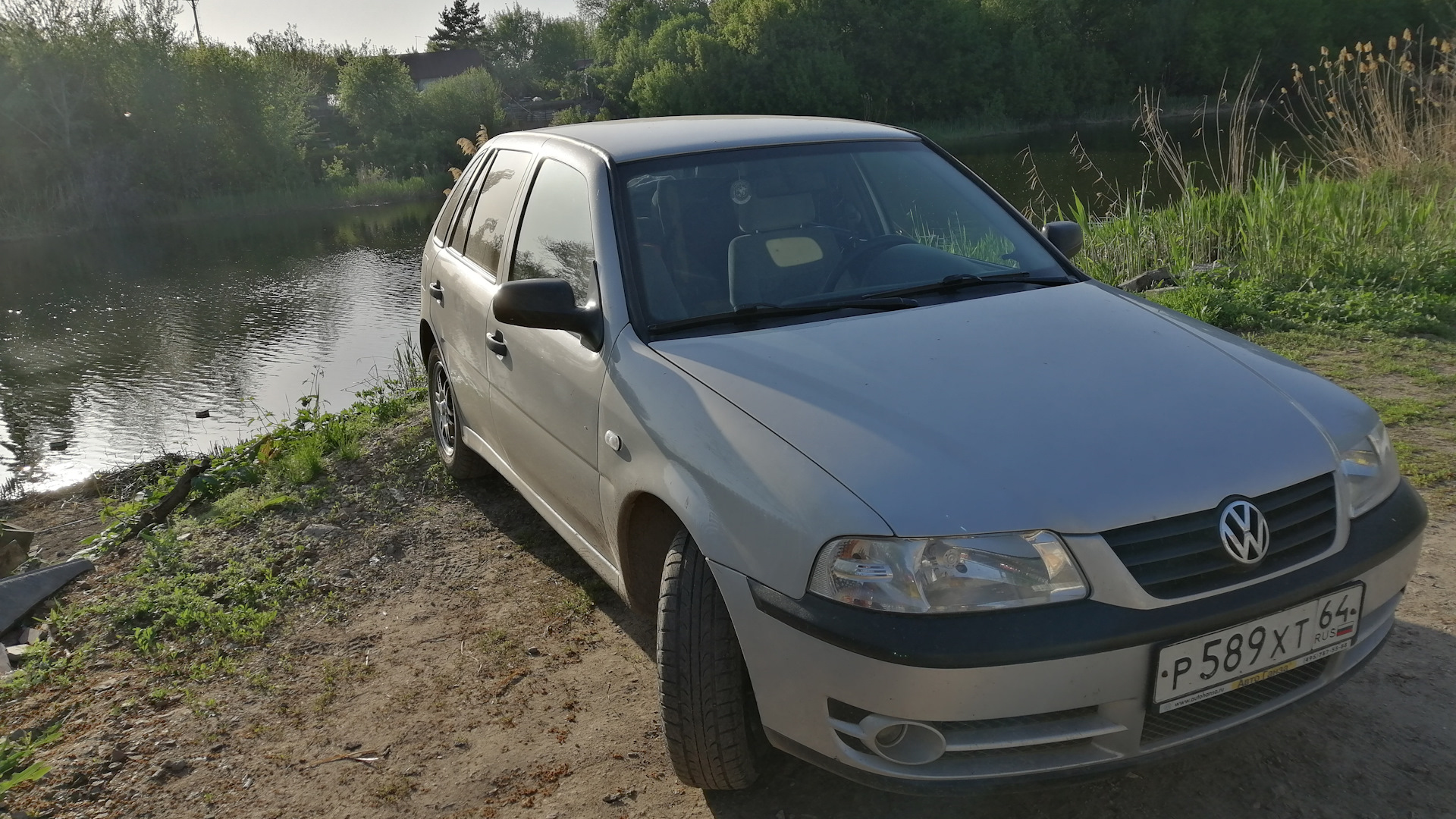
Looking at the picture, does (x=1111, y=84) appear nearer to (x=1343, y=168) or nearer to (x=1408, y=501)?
(x=1343, y=168)

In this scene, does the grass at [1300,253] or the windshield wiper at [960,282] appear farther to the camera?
the grass at [1300,253]

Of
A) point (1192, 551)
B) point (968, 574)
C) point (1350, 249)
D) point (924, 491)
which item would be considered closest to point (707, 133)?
point (924, 491)

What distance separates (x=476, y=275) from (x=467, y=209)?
57 centimetres

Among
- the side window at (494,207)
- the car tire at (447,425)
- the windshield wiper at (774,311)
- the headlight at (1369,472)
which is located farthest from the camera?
the car tire at (447,425)

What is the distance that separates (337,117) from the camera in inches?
2266

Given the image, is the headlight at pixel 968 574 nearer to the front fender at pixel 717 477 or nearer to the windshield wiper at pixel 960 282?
the front fender at pixel 717 477

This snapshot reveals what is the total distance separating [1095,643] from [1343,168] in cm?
1041

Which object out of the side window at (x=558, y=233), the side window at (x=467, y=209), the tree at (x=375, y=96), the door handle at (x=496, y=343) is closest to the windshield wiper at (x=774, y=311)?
the side window at (x=558, y=233)

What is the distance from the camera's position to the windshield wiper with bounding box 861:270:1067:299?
3178mm

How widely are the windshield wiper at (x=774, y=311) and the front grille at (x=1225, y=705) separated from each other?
1.33 m

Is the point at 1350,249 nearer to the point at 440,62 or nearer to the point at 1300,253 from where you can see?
the point at 1300,253

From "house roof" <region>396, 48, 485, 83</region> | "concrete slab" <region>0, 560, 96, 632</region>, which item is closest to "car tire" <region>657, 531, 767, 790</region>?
"concrete slab" <region>0, 560, 96, 632</region>

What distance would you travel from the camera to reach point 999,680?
200 centimetres

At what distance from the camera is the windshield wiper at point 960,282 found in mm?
3178
